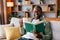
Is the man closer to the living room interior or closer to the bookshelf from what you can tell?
the living room interior

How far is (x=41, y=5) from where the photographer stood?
21.5 feet

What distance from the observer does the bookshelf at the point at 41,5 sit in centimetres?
631

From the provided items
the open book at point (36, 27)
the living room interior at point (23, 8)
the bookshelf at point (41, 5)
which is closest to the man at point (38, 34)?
the open book at point (36, 27)

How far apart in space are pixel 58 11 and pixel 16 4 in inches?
81.8

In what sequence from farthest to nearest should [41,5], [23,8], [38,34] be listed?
[23,8]
[41,5]
[38,34]

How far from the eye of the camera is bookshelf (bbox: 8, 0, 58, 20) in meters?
6.31

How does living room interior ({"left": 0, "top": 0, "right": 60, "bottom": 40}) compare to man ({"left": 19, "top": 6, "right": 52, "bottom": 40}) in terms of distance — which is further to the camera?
living room interior ({"left": 0, "top": 0, "right": 60, "bottom": 40})

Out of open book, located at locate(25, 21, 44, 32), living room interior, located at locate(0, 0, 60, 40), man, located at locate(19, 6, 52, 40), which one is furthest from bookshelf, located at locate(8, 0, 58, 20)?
open book, located at locate(25, 21, 44, 32)

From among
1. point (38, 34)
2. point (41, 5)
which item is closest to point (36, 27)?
point (38, 34)

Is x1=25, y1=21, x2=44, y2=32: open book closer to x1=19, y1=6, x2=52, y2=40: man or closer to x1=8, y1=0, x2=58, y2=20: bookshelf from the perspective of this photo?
x1=19, y1=6, x2=52, y2=40: man

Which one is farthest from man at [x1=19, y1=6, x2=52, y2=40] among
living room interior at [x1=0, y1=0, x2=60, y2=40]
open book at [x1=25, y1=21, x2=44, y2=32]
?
living room interior at [x1=0, y1=0, x2=60, y2=40]

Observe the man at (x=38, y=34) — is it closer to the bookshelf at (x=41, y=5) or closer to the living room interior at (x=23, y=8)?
the living room interior at (x=23, y=8)

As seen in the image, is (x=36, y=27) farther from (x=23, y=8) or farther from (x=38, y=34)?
(x=23, y=8)

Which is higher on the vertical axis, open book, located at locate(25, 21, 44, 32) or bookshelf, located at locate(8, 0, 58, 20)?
bookshelf, located at locate(8, 0, 58, 20)
